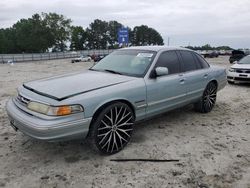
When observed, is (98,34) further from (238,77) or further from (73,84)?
(73,84)

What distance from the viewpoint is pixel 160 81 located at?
15.8 feet

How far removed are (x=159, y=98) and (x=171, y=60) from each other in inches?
37.3

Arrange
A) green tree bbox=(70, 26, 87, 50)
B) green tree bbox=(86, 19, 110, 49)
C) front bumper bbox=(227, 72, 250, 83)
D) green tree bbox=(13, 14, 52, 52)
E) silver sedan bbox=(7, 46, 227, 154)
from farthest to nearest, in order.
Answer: green tree bbox=(86, 19, 110, 49) < green tree bbox=(70, 26, 87, 50) < green tree bbox=(13, 14, 52, 52) < front bumper bbox=(227, 72, 250, 83) < silver sedan bbox=(7, 46, 227, 154)

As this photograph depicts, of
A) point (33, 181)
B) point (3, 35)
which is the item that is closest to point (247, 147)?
point (33, 181)

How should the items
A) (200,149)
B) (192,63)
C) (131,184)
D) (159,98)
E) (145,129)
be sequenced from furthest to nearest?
1. (192,63)
2. (145,129)
3. (159,98)
4. (200,149)
5. (131,184)

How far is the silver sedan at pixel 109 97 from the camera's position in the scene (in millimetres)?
3607

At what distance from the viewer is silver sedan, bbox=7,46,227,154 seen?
3.61 metres

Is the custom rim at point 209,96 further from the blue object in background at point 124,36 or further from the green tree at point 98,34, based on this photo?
the green tree at point 98,34

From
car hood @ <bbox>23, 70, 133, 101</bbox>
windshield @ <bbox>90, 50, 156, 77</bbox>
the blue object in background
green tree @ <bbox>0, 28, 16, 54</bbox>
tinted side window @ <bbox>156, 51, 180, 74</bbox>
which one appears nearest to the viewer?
car hood @ <bbox>23, 70, 133, 101</bbox>

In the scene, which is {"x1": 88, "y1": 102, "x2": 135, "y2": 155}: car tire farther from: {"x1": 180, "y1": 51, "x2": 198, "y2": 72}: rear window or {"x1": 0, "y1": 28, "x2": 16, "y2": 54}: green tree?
{"x1": 0, "y1": 28, "x2": 16, "y2": 54}: green tree

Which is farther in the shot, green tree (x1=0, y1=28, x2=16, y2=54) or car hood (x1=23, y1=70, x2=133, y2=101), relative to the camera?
green tree (x1=0, y1=28, x2=16, y2=54)

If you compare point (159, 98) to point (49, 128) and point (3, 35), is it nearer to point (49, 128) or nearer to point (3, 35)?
point (49, 128)

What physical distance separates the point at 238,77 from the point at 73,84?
8.36 metres

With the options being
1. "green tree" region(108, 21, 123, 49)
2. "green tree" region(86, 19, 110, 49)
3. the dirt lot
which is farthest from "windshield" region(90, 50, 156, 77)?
"green tree" region(108, 21, 123, 49)
